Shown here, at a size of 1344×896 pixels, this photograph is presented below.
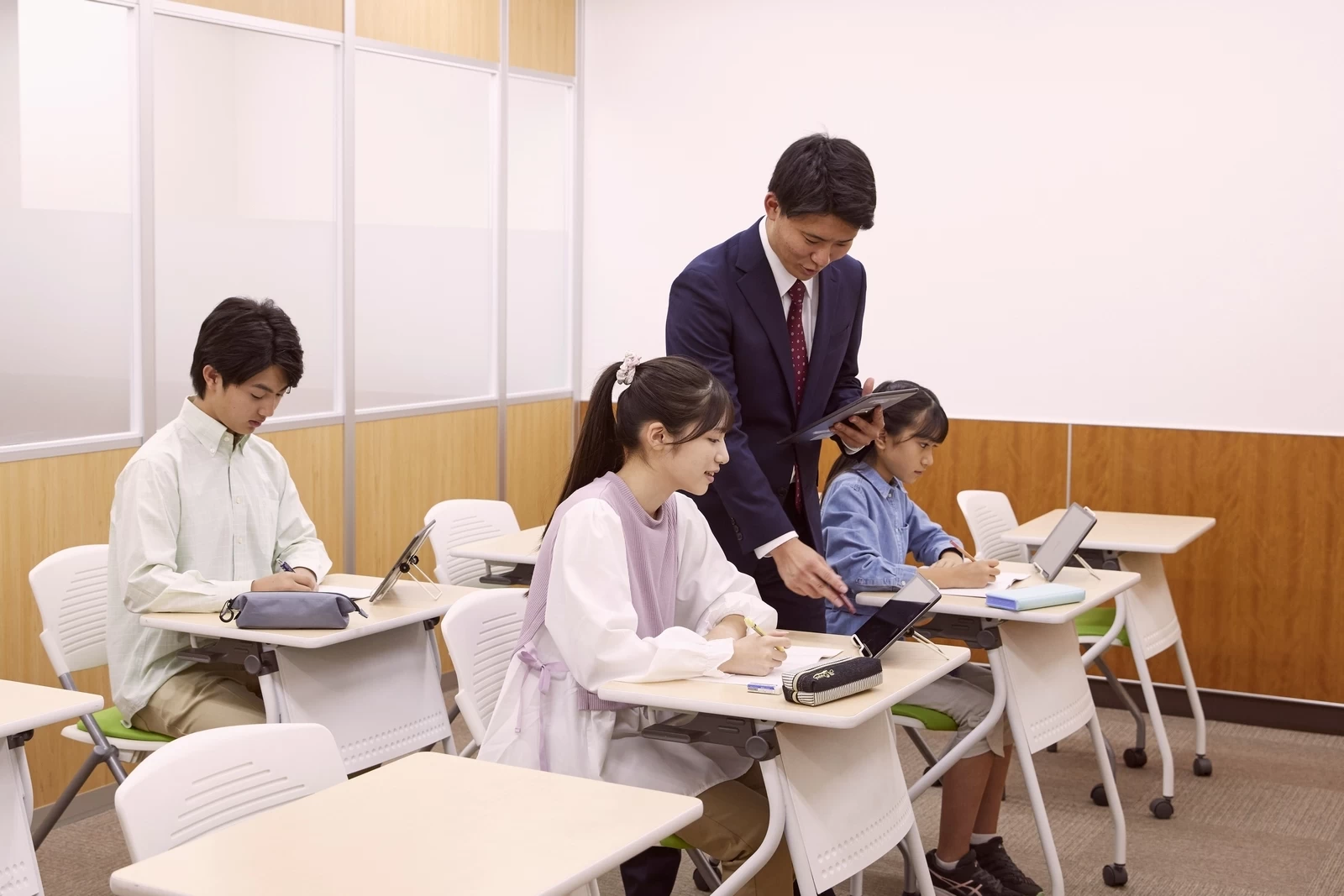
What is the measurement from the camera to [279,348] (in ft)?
10.4

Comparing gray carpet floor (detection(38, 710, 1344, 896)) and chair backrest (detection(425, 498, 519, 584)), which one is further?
chair backrest (detection(425, 498, 519, 584))

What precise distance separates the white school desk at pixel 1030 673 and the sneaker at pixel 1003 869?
0.08 metres

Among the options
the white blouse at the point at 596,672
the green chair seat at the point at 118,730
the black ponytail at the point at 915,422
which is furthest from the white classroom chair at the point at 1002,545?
the green chair seat at the point at 118,730

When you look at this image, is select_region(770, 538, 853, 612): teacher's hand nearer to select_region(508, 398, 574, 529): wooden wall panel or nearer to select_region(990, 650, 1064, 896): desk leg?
select_region(990, 650, 1064, 896): desk leg

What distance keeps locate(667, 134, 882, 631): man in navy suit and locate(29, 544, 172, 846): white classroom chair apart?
1.42m

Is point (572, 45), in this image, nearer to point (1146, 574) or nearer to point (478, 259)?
point (478, 259)

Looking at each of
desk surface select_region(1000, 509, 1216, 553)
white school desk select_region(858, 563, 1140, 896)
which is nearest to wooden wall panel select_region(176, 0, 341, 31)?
white school desk select_region(858, 563, 1140, 896)

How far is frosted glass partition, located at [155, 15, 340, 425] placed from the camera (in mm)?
4191

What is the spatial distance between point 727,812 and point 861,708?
0.42m

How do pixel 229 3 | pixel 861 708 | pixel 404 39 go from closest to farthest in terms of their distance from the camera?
pixel 861 708 < pixel 229 3 < pixel 404 39

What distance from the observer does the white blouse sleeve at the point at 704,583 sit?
268cm

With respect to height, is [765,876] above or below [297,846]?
below

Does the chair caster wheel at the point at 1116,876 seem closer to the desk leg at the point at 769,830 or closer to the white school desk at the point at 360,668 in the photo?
the desk leg at the point at 769,830

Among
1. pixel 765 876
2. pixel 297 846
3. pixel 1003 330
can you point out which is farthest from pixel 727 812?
pixel 1003 330
